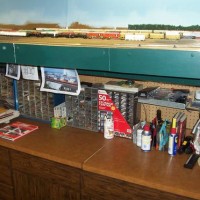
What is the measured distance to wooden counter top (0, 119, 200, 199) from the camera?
1.22 m

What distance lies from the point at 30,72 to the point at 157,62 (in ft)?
3.37

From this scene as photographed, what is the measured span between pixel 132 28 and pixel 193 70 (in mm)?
630

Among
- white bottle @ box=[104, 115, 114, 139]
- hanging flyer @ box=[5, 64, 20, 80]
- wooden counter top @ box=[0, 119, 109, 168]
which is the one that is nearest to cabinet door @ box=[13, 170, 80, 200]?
wooden counter top @ box=[0, 119, 109, 168]

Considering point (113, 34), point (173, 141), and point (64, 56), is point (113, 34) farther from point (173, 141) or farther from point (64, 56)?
point (173, 141)

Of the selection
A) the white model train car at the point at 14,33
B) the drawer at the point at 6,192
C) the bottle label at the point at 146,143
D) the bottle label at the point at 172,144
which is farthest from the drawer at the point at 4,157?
the bottle label at the point at 172,144

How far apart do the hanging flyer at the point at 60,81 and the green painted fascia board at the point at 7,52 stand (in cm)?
31

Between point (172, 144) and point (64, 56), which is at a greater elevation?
point (64, 56)

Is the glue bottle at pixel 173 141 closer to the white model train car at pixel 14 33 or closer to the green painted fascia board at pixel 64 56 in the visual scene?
the green painted fascia board at pixel 64 56

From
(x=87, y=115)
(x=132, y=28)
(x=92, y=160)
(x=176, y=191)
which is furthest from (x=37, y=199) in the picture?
(x=132, y=28)

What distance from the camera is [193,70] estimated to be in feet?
3.43

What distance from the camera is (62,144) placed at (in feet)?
5.30

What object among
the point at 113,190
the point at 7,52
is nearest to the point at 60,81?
the point at 7,52

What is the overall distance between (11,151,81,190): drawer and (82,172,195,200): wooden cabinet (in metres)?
0.06

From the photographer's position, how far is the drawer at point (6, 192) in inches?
68.8
